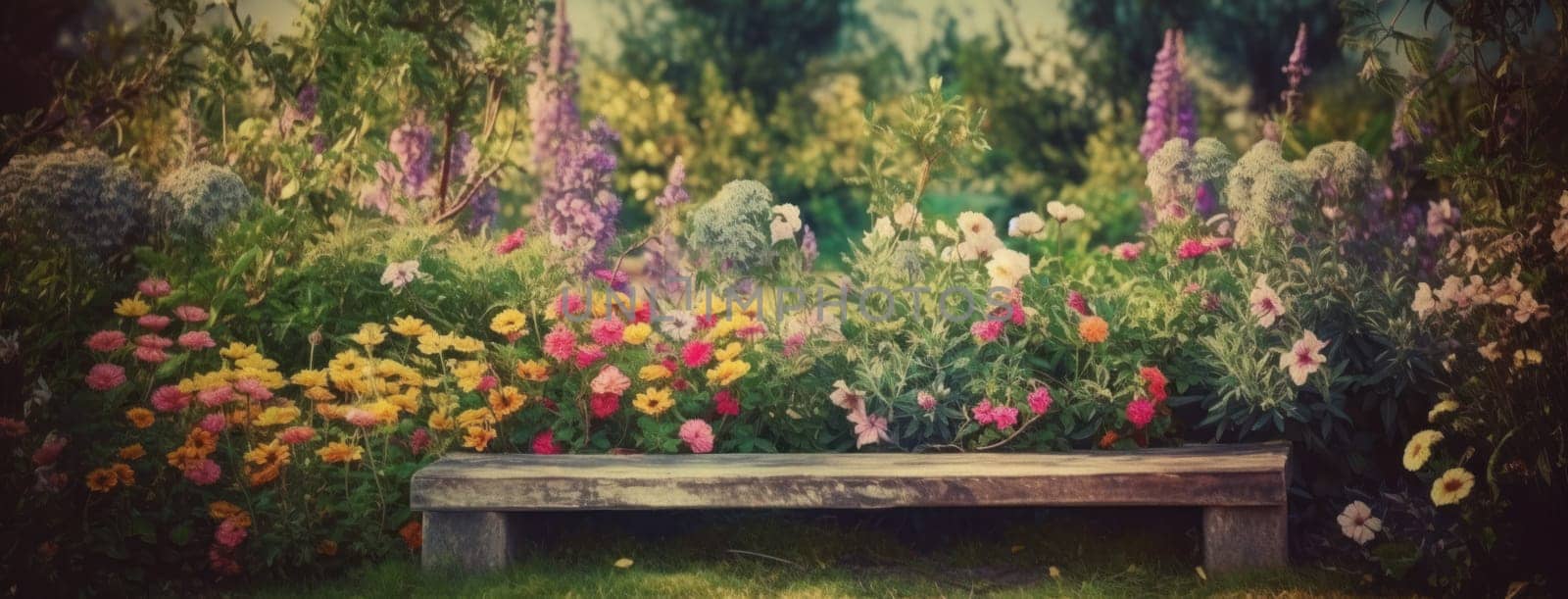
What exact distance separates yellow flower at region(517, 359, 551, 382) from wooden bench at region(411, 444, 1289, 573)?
1.39 feet

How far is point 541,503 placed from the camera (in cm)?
366

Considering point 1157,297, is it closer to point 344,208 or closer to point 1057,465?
point 1057,465

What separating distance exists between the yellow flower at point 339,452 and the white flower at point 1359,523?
2614 mm

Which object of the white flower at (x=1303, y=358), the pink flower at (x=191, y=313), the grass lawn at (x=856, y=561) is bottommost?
the grass lawn at (x=856, y=561)

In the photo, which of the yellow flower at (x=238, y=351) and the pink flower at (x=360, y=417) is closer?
the pink flower at (x=360, y=417)

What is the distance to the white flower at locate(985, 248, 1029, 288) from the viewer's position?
4.34 meters

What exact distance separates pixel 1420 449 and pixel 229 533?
3.02 meters

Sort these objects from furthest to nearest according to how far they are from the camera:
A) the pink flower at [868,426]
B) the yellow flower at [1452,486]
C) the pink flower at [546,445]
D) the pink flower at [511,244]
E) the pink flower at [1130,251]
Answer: the pink flower at [511,244] < the pink flower at [1130,251] < the pink flower at [546,445] < the pink flower at [868,426] < the yellow flower at [1452,486]

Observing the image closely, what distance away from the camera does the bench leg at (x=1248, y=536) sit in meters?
3.63

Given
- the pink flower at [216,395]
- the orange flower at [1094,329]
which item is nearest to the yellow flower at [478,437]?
the pink flower at [216,395]

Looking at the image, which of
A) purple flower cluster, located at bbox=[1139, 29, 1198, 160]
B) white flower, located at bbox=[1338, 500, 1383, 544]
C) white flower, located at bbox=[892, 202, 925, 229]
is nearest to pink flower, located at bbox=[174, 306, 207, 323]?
white flower, located at bbox=[892, 202, 925, 229]

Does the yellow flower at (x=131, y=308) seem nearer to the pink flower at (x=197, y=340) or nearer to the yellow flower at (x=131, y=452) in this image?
the pink flower at (x=197, y=340)

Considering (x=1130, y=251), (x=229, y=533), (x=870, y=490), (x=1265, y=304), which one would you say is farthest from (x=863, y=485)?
(x=229, y=533)

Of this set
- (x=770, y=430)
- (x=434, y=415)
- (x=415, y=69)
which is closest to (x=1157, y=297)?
(x=770, y=430)
